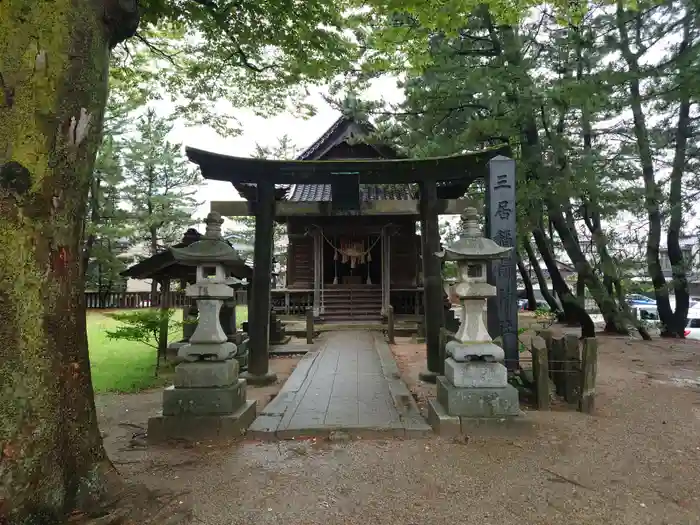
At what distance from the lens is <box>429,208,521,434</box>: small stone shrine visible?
16.2 ft

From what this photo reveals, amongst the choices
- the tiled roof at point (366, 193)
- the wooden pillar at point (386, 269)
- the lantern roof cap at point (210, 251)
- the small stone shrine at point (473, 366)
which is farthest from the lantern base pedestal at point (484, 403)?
the tiled roof at point (366, 193)

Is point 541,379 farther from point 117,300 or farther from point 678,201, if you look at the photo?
point 117,300

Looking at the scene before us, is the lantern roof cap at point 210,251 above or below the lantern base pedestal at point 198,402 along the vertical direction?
above

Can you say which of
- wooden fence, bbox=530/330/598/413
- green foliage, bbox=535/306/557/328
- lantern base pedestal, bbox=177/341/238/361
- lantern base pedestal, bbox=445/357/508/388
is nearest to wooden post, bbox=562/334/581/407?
wooden fence, bbox=530/330/598/413

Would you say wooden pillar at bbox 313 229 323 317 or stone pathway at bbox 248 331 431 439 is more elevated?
wooden pillar at bbox 313 229 323 317

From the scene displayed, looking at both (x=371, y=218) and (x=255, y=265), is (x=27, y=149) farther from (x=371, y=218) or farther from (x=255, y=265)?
(x=371, y=218)

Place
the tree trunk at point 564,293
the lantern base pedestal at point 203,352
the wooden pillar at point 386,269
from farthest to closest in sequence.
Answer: the wooden pillar at point 386,269 → the tree trunk at point 564,293 → the lantern base pedestal at point 203,352

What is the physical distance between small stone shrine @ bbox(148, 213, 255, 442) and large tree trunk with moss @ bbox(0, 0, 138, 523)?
68.8 inches

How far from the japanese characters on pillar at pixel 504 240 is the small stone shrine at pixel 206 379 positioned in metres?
3.94

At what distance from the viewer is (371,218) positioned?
54.5 ft

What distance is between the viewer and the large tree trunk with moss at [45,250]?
2.71 metres

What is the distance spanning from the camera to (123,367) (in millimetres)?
9828

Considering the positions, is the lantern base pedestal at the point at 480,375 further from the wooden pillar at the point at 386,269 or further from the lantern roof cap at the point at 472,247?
the wooden pillar at the point at 386,269

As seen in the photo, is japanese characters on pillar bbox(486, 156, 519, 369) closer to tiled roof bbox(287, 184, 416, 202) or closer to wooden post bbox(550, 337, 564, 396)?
wooden post bbox(550, 337, 564, 396)
